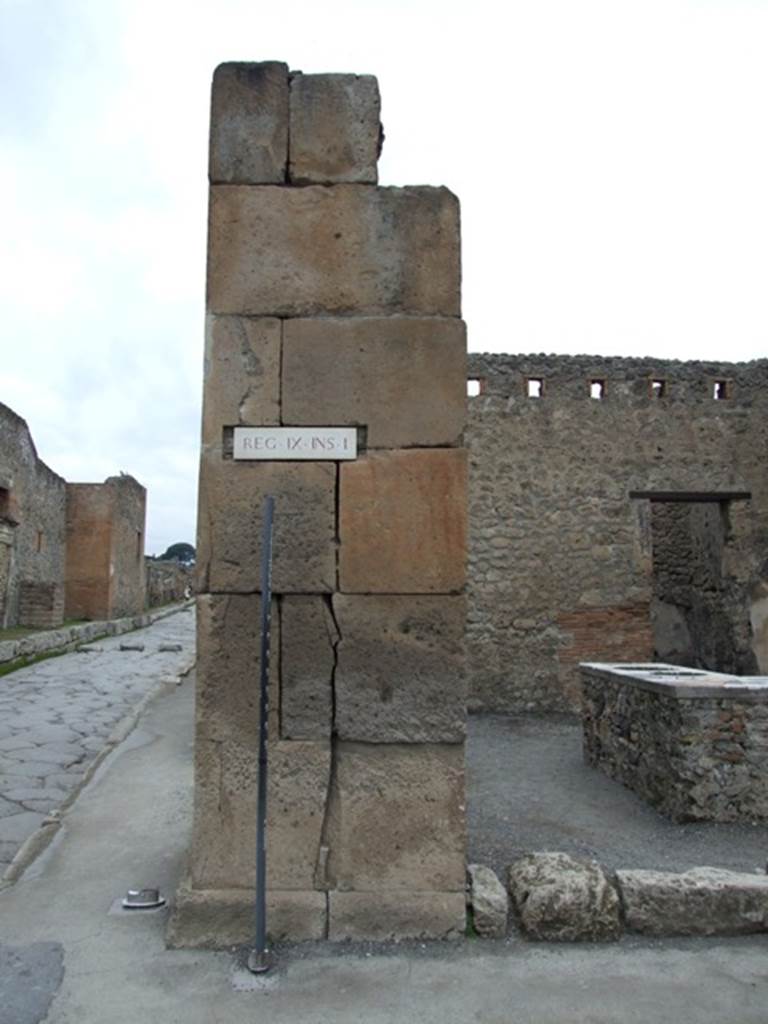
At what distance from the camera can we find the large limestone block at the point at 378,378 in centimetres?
345

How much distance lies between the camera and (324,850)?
332 cm

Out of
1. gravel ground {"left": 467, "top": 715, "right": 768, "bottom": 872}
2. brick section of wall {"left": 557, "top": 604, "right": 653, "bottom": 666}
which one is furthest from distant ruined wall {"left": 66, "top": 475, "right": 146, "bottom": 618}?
gravel ground {"left": 467, "top": 715, "right": 768, "bottom": 872}

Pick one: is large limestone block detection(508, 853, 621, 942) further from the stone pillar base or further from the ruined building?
the ruined building

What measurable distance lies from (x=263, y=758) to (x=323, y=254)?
2.06m

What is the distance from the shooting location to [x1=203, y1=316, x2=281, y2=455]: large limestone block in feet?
11.3

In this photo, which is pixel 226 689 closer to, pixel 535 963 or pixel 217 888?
pixel 217 888

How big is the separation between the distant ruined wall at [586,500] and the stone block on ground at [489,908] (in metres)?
7.22

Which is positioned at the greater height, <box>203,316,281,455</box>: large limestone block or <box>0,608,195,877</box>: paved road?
<box>203,316,281,455</box>: large limestone block

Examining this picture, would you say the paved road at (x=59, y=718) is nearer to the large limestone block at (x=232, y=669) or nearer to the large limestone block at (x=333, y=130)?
the large limestone block at (x=232, y=669)

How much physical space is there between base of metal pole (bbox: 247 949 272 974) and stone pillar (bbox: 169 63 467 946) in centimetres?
22

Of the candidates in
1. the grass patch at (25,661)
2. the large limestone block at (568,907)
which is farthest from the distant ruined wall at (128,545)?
the large limestone block at (568,907)

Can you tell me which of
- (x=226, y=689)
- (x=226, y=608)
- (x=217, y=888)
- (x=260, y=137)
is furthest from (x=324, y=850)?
(x=260, y=137)

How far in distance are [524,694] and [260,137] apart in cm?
841

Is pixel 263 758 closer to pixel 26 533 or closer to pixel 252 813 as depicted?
pixel 252 813
